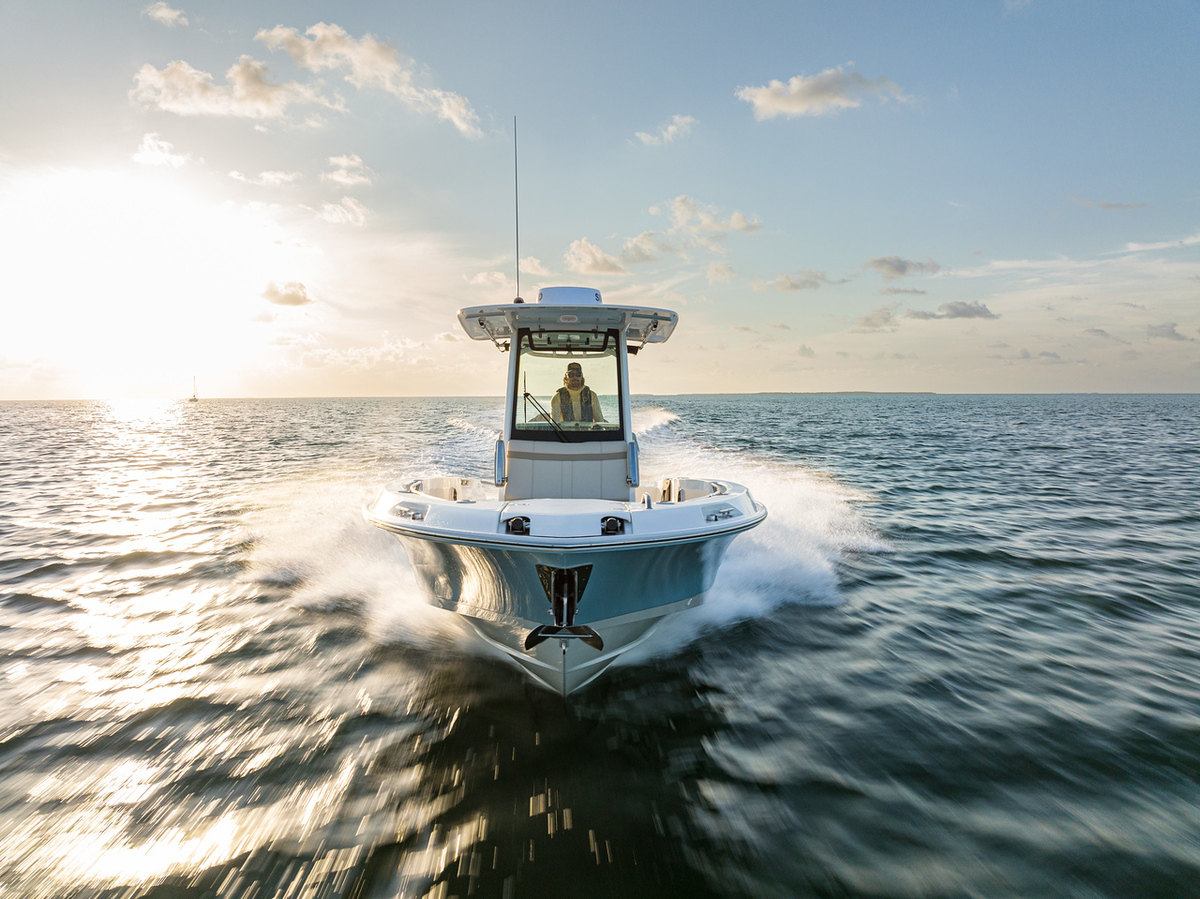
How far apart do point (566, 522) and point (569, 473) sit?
72.6 inches

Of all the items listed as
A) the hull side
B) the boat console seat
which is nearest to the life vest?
the boat console seat

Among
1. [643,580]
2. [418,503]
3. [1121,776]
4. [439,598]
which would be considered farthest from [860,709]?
[418,503]

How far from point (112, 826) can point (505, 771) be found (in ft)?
7.19

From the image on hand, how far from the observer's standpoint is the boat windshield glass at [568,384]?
6.07m

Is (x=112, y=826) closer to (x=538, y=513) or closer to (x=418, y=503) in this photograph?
(x=418, y=503)

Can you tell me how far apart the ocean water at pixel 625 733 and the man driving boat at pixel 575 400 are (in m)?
2.40

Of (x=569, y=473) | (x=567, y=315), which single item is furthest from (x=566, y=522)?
(x=567, y=315)

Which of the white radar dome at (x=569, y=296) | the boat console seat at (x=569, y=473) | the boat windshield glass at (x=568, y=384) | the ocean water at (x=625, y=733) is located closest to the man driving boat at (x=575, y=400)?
the boat windshield glass at (x=568, y=384)

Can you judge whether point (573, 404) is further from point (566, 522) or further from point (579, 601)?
point (579, 601)

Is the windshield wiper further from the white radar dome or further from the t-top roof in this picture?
the white radar dome

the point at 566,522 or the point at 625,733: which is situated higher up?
the point at 566,522

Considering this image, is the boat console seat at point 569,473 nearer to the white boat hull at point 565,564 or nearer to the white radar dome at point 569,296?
the white boat hull at point 565,564

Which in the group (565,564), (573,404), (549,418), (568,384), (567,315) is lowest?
(565,564)

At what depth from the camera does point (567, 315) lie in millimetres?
5832
